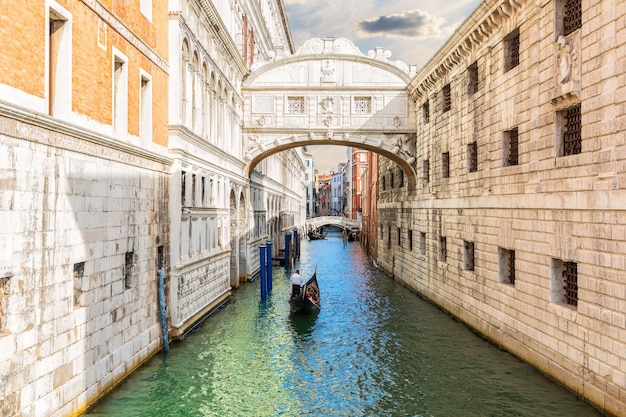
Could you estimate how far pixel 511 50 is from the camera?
1192 cm

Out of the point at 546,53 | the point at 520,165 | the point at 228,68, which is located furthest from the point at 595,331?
the point at 228,68

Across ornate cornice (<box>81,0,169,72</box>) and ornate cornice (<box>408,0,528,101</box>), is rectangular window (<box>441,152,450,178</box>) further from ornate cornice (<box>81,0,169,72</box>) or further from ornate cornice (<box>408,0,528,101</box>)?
ornate cornice (<box>81,0,169,72</box>)

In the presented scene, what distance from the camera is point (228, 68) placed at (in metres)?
17.9

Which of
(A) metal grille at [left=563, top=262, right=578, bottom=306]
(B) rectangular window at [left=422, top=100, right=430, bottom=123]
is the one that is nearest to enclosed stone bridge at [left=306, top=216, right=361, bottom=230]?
(B) rectangular window at [left=422, top=100, right=430, bottom=123]

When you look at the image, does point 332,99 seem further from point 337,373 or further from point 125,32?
point 337,373

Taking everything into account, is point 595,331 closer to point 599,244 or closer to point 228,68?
point 599,244

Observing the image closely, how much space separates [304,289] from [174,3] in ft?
27.9

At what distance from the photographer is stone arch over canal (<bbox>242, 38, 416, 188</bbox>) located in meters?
20.4

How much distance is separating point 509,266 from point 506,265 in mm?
94

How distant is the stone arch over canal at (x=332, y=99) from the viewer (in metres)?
20.4

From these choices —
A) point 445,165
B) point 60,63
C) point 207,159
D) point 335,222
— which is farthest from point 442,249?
point 335,222

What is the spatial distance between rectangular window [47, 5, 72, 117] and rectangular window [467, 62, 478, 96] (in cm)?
1061

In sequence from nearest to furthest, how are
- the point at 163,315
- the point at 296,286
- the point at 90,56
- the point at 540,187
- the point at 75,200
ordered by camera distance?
the point at 75,200
the point at 90,56
the point at 540,187
the point at 163,315
the point at 296,286

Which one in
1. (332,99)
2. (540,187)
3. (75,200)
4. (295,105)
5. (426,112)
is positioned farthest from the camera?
(295,105)
